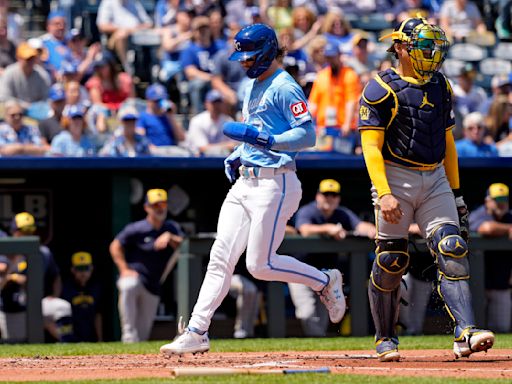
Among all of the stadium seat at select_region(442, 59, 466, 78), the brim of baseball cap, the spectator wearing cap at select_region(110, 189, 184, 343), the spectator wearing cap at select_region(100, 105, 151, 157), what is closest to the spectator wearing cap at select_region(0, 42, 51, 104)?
the spectator wearing cap at select_region(100, 105, 151, 157)

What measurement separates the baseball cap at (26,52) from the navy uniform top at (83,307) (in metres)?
2.51

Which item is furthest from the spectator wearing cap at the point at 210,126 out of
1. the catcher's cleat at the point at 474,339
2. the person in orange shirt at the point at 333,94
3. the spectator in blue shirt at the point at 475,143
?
the catcher's cleat at the point at 474,339

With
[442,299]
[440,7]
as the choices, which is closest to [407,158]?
[442,299]

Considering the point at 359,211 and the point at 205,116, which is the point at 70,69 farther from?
the point at 359,211

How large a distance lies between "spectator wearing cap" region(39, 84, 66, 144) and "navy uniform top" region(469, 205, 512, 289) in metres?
4.13

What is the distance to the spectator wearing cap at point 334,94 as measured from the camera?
1270cm

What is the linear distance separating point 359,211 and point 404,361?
5463mm

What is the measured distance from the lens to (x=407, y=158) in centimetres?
673

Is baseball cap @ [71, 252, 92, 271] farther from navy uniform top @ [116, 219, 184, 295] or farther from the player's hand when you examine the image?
the player's hand

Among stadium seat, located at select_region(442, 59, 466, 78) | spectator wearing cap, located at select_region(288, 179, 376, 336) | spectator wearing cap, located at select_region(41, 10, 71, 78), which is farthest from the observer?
stadium seat, located at select_region(442, 59, 466, 78)

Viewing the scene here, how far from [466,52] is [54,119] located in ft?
19.6

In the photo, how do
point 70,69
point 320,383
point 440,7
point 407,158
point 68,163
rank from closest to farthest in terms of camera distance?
point 320,383 → point 407,158 → point 68,163 → point 70,69 → point 440,7

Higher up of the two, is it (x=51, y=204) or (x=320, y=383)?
(x=51, y=204)

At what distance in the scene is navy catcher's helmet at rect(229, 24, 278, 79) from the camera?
7.02 metres
